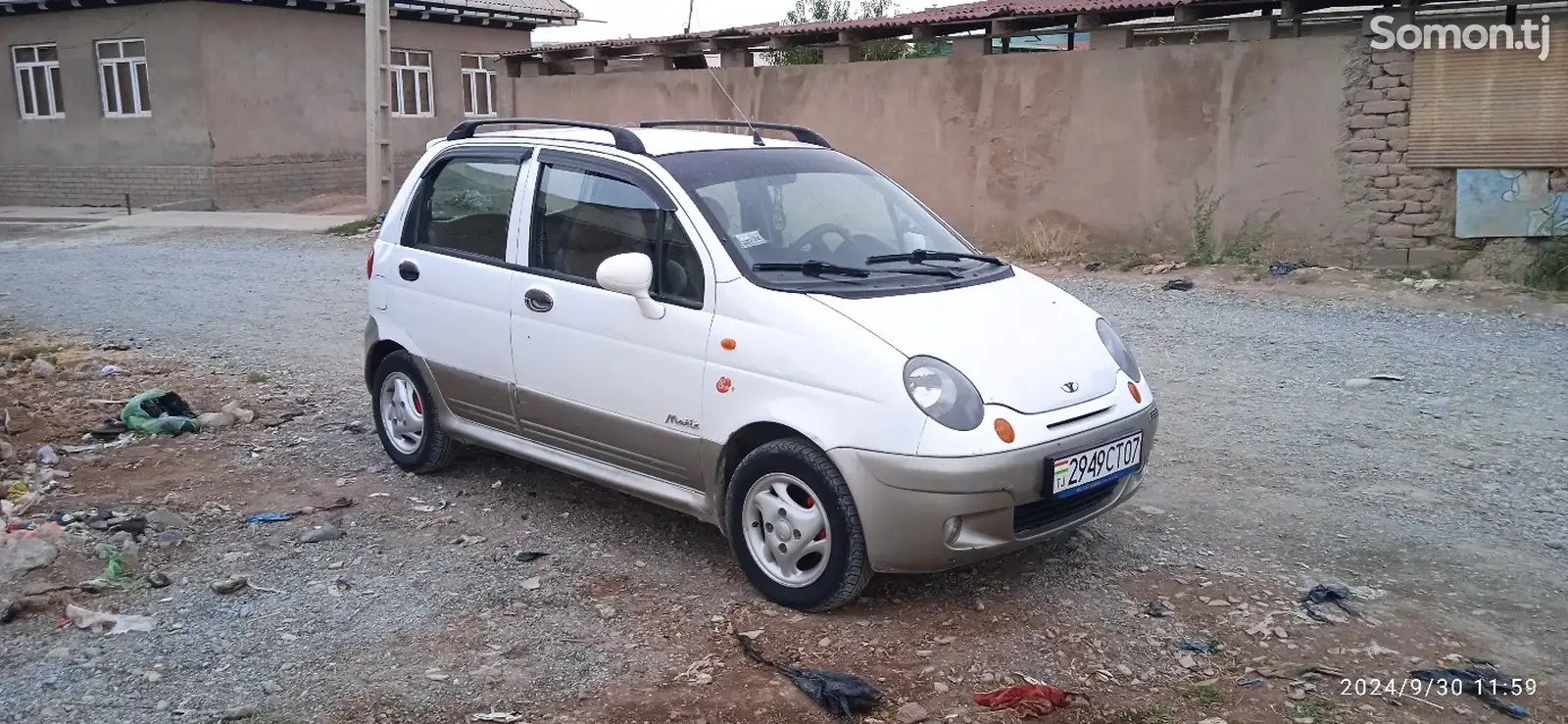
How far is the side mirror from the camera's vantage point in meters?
4.50

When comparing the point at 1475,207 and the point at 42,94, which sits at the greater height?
the point at 42,94

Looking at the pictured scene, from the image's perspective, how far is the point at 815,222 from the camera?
4871 millimetres

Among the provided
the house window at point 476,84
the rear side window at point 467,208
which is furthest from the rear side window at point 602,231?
the house window at point 476,84

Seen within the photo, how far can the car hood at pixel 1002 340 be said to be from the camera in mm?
4086

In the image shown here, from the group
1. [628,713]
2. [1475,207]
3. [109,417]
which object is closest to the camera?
[628,713]

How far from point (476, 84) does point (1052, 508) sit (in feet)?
87.0

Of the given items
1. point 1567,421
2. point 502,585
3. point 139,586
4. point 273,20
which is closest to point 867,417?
point 502,585

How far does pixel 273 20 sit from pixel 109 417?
60.6 feet

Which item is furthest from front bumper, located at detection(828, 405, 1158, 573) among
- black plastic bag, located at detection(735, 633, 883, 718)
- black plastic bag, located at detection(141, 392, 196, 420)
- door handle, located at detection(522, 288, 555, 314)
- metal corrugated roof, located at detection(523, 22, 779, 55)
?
metal corrugated roof, located at detection(523, 22, 779, 55)

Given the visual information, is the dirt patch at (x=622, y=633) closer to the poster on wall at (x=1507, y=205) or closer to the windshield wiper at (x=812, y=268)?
the windshield wiper at (x=812, y=268)

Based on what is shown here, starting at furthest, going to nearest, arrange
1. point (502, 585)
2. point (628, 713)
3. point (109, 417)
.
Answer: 1. point (109, 417)
2. point (502, 585)
3. point (628, 713)

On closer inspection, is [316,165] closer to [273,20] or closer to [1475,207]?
[273,20]

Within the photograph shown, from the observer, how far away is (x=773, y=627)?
4184 mm

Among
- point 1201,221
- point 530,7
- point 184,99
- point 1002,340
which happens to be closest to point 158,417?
point 1002,340
